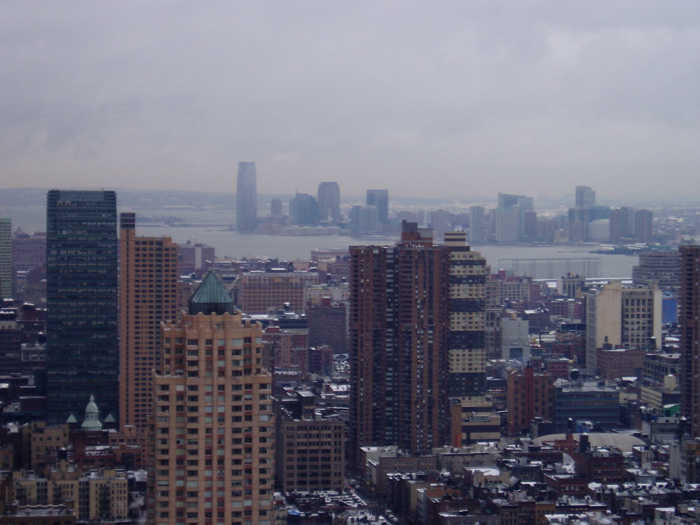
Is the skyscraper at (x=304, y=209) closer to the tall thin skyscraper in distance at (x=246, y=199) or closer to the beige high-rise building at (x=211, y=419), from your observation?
the tall thin skyscraper in distance at (x=246, y=199)

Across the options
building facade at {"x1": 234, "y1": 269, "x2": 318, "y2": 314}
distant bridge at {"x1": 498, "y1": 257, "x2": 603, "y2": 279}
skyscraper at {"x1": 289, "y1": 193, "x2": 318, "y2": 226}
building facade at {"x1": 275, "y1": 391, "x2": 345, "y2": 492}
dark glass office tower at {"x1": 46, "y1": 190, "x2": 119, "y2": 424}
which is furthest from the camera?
distant bridge at {"x1": 498, "y1": 257, "x2": 603, "y2": 279}

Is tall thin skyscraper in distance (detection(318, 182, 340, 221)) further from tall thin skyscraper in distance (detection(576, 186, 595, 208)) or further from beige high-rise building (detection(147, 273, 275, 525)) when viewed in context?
beige high-rise building (detection(147, 273, 275, 525))

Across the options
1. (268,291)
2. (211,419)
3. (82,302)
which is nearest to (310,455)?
(82,302)

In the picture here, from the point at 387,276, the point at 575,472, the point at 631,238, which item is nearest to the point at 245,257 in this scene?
the point at 631,238

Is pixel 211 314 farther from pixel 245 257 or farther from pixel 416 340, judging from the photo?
pixel 245 257

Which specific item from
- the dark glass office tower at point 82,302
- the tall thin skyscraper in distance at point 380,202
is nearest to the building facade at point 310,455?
the dark glass office tower at point 82,302

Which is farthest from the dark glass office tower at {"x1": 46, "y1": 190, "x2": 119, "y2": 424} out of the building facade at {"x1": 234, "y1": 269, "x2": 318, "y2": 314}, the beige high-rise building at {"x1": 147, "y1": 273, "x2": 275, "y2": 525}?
the beige high-rise building at {"x1": 147, "y1": 273, "x2": 275, "y2": 525}
